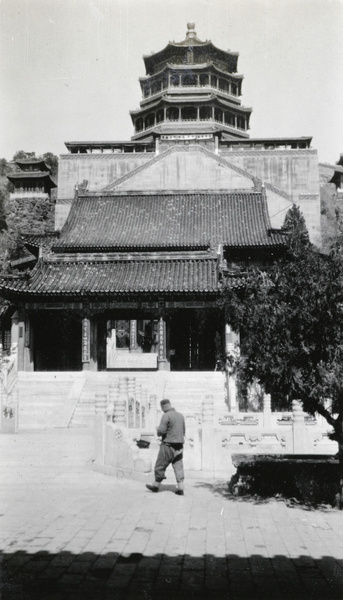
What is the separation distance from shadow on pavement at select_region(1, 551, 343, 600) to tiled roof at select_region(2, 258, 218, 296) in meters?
18.0

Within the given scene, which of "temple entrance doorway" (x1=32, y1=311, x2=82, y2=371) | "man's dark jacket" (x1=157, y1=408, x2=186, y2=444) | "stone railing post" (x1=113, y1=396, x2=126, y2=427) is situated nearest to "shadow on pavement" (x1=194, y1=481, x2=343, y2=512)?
"man's dark jacket" (x1=157, y1=408, x2=186, y2=444)

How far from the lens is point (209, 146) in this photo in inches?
1790

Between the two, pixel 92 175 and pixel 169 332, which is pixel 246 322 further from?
pixel 92 175

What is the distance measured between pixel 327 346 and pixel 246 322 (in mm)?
1163

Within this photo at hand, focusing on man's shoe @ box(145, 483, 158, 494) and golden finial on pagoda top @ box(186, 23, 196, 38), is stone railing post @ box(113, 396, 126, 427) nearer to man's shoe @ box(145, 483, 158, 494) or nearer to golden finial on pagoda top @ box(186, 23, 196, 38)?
man's shoe @ box(145, 483, 158, 494)

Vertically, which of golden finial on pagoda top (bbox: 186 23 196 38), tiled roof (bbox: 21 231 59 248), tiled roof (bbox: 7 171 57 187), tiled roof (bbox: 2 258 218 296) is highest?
golden finial on pagoda top (bbox: 186 23 196 38)

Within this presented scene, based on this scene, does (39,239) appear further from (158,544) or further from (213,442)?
(158,544)

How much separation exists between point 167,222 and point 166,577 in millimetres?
27473

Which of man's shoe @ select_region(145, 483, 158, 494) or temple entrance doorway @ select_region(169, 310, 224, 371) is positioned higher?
temple entrance doorway @ select_region(169, 310, 224, 371)

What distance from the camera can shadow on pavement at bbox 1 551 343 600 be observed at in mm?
4969

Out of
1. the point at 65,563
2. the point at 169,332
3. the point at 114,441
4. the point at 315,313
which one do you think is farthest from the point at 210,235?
the point at 65,563

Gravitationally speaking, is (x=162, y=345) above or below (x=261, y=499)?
above

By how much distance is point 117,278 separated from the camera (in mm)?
25016

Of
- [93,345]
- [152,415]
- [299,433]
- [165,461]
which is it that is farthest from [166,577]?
[93,345]
